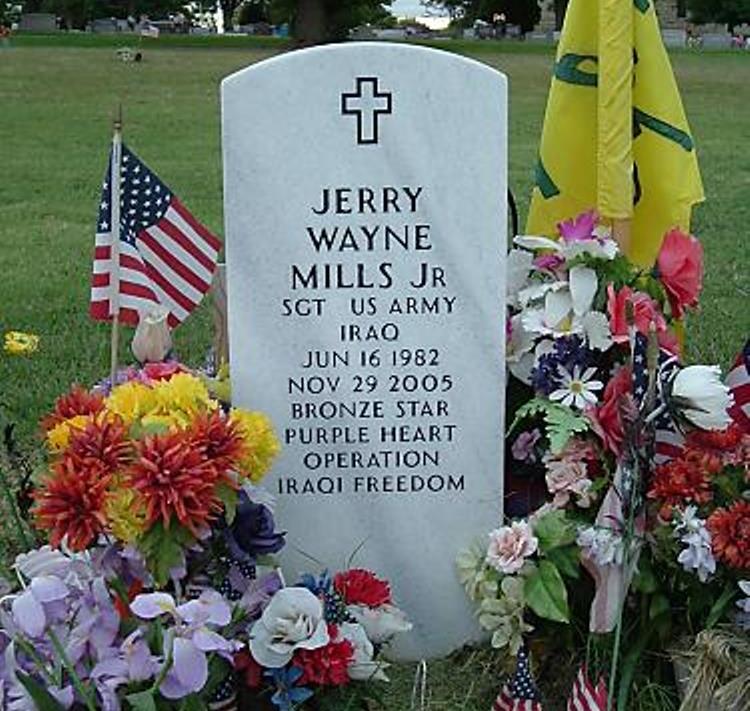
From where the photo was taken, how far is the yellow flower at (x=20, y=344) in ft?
21.2

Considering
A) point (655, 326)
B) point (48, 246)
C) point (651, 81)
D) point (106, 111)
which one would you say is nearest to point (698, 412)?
point (655, 326)

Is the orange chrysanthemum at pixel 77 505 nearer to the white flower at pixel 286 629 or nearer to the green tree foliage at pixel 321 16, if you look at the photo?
the white flower at pixel 286 629

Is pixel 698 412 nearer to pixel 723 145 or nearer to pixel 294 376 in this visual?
pixel 294 376

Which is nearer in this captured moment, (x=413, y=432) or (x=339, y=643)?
(x=339, y=643)

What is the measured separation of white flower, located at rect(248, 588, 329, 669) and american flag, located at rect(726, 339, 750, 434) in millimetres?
1250

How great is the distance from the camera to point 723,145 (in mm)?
16406

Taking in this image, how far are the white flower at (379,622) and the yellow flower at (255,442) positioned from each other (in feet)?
1.35

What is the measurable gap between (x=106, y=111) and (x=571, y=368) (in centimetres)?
1846

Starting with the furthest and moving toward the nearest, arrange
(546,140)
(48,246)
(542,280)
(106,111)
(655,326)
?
(106,111) < (48,246) < (546,140) < (542,280) < (655,326)

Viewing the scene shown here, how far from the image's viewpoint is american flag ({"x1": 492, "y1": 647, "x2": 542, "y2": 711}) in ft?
10.7

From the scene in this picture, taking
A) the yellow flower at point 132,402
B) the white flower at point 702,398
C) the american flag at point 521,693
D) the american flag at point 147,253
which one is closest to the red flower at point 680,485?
the white flower at point 702,398

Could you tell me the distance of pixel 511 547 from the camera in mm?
3529

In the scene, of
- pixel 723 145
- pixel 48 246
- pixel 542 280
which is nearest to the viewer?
pixel 542 280

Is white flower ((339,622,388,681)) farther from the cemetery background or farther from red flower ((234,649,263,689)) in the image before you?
the cemetery background
